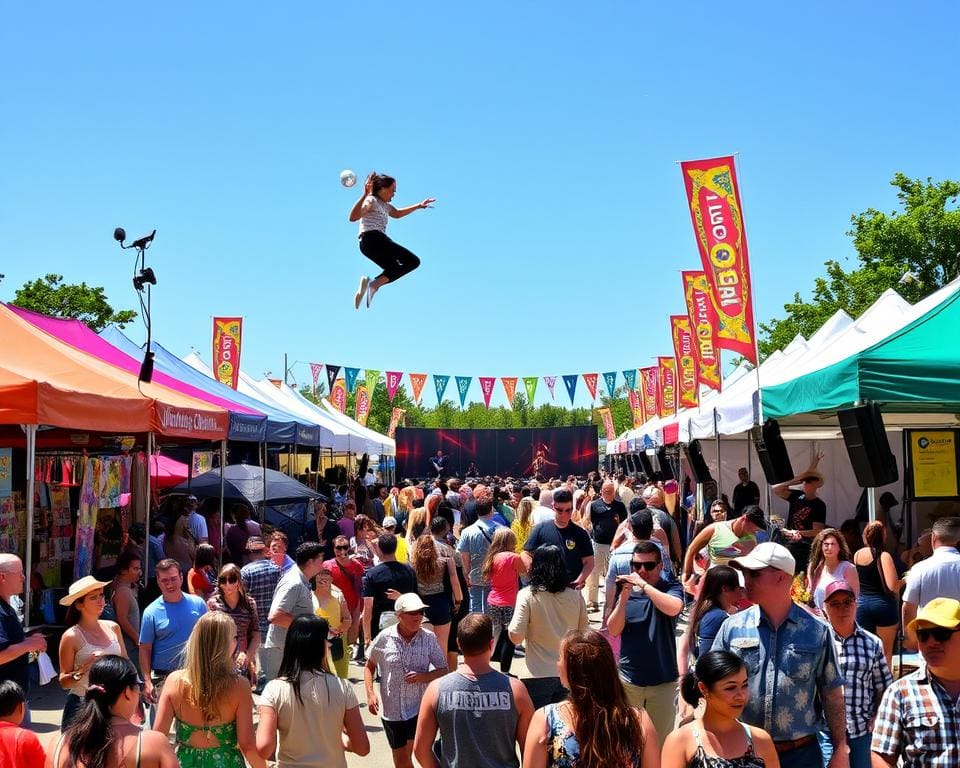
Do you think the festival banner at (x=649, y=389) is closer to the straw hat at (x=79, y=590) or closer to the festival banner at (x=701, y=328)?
the festival banner at (x=701, y=328)

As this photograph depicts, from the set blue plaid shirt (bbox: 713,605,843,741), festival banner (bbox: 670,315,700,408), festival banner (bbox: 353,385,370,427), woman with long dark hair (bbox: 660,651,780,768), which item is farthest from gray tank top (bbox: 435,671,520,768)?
festival banner (bbox: 353,385,370,427)

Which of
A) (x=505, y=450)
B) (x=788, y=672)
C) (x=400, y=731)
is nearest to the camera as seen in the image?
(x=788, y=672)

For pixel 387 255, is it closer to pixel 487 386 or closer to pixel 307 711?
pixel 307 711

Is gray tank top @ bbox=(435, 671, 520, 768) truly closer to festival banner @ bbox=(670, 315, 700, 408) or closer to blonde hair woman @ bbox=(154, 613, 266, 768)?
blonde hair woman @ bbox=(154, 613, 266, 768)

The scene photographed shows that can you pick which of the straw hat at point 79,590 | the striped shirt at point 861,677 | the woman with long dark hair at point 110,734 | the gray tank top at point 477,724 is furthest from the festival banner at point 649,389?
the woman with long dark hair at point 110,734

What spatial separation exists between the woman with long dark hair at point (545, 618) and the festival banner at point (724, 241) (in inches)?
227

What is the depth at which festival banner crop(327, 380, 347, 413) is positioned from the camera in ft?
117

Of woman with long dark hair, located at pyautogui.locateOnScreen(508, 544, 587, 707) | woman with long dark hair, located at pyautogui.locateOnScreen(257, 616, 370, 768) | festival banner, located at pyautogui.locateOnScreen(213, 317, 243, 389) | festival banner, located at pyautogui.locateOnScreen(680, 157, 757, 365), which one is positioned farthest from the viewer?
festival banner, located at pyautogui.locateOnScreen(213, 317, 243, 389)

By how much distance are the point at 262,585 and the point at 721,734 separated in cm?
482

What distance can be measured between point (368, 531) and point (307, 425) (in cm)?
796

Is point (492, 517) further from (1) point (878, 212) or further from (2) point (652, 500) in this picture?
(1) point (878, 212)

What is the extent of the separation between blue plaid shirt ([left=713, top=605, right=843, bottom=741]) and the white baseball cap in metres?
0.18

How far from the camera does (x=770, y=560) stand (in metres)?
4.07

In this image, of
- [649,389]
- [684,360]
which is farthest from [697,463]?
[649,389]
